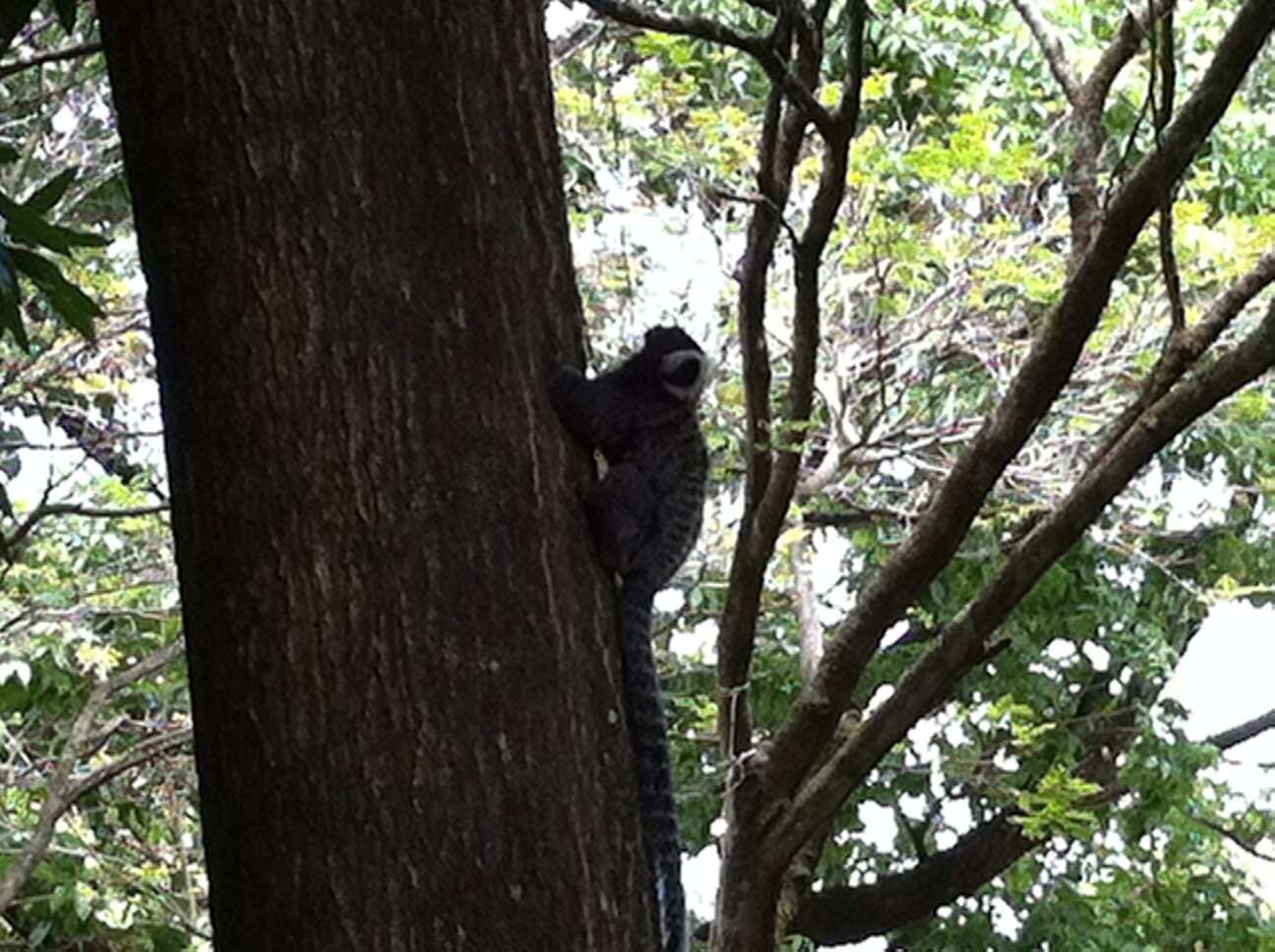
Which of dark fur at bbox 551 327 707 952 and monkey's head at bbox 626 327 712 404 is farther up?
monkey's head at bbox 626 327 712 404

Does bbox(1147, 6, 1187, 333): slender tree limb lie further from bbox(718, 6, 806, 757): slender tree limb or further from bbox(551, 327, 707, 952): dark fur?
bbox(551, 327, 707, 952): dark fur

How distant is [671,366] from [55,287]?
2.02ft

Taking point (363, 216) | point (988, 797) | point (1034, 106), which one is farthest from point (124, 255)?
point (363, 216)

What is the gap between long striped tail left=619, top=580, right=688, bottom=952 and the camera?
1.20m

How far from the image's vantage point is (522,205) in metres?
1.13

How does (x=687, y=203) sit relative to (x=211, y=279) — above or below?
above

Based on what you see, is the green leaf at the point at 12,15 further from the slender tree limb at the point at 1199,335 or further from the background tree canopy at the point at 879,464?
the background tree canopy at the point at 879,464

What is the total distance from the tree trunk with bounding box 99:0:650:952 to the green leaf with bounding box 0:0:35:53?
0.44 m

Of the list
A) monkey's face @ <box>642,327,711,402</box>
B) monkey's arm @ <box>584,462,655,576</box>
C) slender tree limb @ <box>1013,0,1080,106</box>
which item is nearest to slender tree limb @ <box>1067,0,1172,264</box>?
slender tree limb @ <box>1013,0,1080,106</box>

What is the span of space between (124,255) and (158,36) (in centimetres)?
349

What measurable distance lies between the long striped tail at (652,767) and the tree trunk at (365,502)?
0.10 metres

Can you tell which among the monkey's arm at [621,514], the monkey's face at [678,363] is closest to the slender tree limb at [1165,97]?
the monkey's face at [678,363]

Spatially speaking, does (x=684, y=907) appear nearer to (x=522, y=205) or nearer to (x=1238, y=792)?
(x=522, y=205)

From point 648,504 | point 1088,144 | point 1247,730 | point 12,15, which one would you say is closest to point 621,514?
point 648,504
